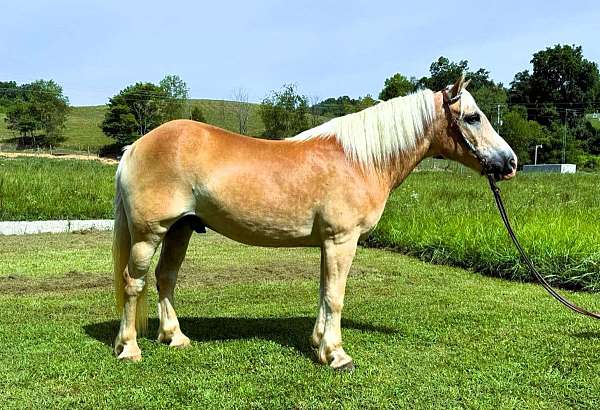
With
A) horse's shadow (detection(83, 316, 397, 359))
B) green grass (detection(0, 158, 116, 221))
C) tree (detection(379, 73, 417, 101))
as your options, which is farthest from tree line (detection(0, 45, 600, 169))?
horse's shadow (detection(83, 316, 397, 359))

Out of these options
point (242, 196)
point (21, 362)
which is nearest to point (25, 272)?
point (21, 362)

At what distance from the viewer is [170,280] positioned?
14.5ft

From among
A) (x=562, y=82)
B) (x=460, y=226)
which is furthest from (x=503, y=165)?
(x=562, y=82)

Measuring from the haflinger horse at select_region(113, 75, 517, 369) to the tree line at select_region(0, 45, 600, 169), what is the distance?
39916 millimetres

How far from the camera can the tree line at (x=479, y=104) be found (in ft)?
167

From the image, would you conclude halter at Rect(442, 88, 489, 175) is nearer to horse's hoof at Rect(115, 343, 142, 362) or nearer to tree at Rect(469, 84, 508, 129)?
horse's hoof at Rect(115, 343, 142, 362)

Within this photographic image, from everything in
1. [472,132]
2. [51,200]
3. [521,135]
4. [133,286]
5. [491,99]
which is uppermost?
[491,99]

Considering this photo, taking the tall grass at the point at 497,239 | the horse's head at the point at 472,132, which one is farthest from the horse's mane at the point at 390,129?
the tall grass at the point at 497,239

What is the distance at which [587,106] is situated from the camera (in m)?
76.9

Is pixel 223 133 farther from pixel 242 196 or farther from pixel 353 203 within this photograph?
pixel 353 203

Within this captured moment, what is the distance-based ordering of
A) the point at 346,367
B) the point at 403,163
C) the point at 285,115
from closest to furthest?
the point at 346,367, the point at 403,163, the point at 285,115

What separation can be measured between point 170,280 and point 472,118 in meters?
2.72

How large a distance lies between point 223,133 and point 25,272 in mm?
4846

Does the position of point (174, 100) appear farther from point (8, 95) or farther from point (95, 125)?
point (8, 95)
